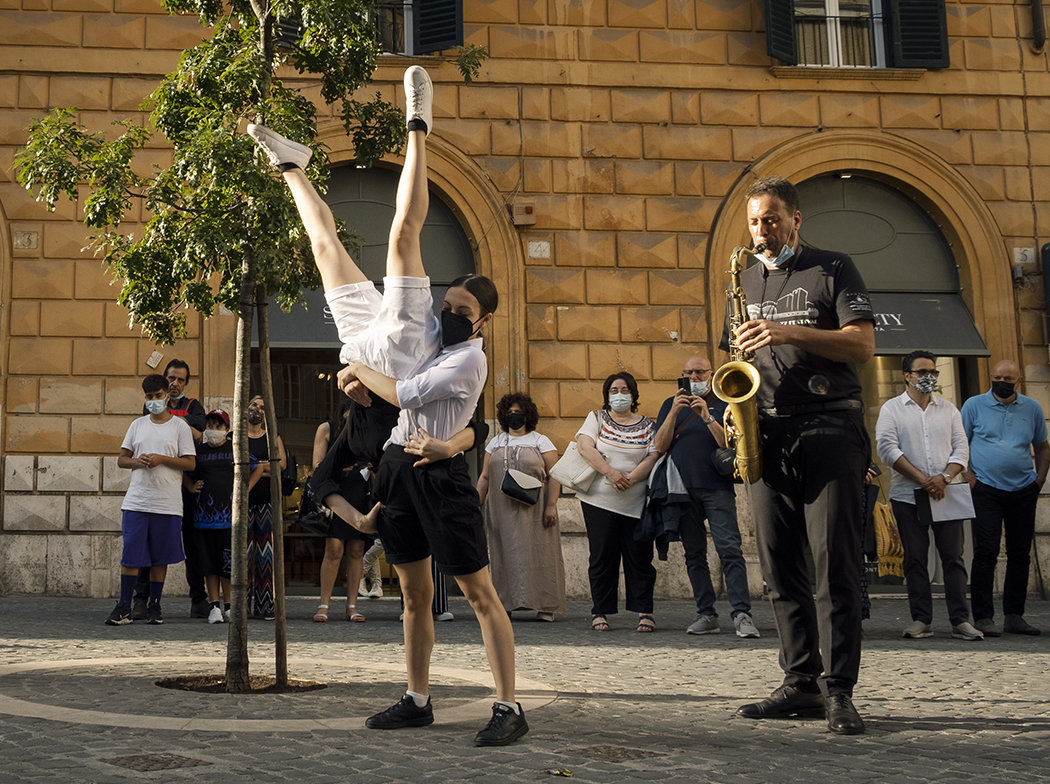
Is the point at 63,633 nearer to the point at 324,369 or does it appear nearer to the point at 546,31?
the point at 324,369

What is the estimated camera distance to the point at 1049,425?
1400 cm

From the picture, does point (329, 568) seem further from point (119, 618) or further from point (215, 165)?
point (215, 165)

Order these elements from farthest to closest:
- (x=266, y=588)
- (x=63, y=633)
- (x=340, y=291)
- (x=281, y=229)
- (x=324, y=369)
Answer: (x=324, y=369), (x=266, y=588), (x=63, y=633), (x=281, y=229), (x=340, y=291)

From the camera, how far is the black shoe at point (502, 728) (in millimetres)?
4355

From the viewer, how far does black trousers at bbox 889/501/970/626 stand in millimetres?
8820

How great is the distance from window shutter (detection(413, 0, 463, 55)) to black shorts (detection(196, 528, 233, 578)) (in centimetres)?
658

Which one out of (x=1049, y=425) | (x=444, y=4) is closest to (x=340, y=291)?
(x=444, y=4)

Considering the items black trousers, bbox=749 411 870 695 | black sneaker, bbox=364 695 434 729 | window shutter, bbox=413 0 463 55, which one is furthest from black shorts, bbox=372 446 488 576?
window shutter, bbox=413 0 463 55

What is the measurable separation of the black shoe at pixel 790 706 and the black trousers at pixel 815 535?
4 cm

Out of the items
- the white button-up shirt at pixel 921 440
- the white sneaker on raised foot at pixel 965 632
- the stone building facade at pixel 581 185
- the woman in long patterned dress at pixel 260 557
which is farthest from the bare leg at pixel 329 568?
the white sneaker on raised foot at pixel 965 632

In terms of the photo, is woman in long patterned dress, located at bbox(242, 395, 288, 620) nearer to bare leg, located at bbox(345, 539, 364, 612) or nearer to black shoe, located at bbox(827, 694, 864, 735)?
bare leg, located at bbox(345, 539, 364, 612)

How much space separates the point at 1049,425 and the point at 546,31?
7.61 m

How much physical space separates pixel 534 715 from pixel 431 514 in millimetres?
1085

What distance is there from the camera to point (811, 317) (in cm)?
500
